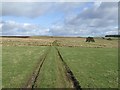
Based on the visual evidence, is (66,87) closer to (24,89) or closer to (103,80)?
(24,89)

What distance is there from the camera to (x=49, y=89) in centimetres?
1499

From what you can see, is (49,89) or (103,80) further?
(103,80)

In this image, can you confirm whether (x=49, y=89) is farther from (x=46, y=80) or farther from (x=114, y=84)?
(x=114, y=84)

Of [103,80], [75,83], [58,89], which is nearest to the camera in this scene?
[58,89]

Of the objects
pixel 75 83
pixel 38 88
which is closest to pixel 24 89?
pixel 38 88

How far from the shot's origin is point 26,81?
17406 millimetres

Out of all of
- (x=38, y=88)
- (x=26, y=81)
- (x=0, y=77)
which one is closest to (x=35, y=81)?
(x=26, y=81)

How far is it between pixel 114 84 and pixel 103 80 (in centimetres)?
160

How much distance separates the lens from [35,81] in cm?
1720

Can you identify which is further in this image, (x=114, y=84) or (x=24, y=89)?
(x=114, y=84)

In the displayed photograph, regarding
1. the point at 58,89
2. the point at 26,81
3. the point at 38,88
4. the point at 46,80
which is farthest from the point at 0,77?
the point at 58,89

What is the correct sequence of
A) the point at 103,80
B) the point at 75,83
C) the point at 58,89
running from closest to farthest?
the point at 58,89 < the point at 75,83 < the point at 103,80

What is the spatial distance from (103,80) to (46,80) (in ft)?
15.6

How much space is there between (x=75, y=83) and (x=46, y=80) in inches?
92.3
